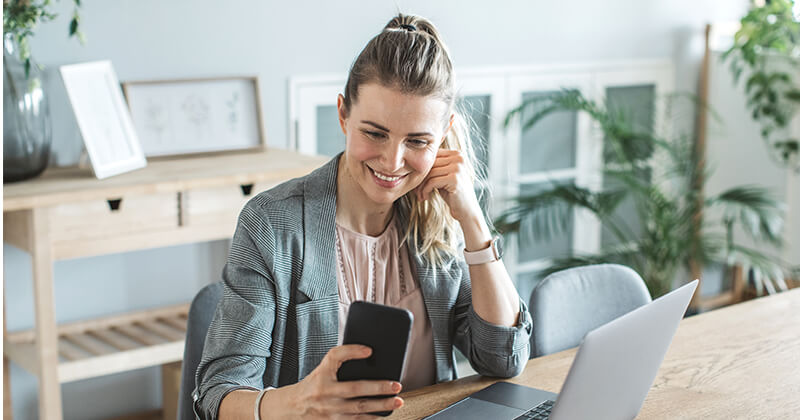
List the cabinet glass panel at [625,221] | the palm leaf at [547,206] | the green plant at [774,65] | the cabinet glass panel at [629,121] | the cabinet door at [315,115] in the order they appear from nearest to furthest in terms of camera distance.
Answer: the cabinet door at [315,115] < the palm leaf at [547,206] < the green plant at [774,65] < the cabinet glass panel at [629,121] < the cabinet glass panel at [625,221]

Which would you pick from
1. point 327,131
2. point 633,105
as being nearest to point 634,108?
point 633,105

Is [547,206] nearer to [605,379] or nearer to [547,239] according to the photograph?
[547,239]

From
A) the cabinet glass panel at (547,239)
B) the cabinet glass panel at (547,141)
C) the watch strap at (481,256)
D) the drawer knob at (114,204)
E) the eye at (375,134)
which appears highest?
the eye at (375,134)

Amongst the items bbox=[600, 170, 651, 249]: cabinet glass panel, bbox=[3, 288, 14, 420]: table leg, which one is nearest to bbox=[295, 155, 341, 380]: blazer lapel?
bbox=[3, 288, 14, 420]: table leg

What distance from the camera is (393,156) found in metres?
1.39

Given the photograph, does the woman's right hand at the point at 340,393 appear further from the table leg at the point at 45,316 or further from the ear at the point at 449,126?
the table leg at the point at 45,316

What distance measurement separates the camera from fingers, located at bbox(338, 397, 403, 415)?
1.03 m

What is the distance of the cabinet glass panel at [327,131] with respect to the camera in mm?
3119

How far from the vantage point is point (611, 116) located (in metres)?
Answer: 3.63

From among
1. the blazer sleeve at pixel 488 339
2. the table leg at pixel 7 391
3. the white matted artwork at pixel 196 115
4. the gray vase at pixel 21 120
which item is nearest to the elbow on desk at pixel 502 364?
the blazer sleeve at pixel 488 339

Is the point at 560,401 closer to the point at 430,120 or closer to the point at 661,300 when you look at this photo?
the point at 661,300

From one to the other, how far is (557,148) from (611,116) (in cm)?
29

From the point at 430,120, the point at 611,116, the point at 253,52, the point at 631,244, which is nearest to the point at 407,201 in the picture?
the point at 430,120

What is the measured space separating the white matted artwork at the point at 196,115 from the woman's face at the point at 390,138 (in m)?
1.34
